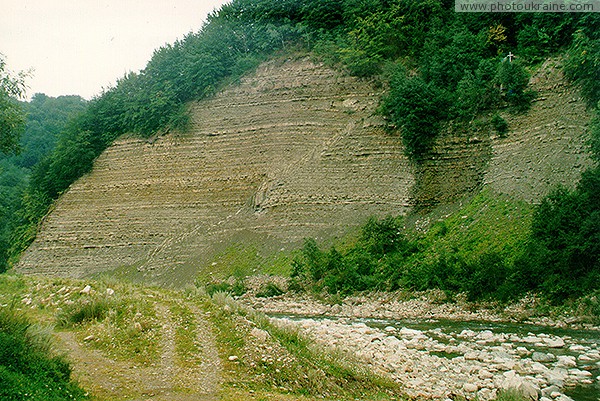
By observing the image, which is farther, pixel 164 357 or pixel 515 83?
pixel 515 83

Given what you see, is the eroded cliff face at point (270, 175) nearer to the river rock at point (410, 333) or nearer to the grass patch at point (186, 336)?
the river rock at point (410, 333)

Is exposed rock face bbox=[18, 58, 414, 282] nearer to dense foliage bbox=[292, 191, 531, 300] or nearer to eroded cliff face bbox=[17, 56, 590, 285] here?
eroded cliff face bbox=[17, 56, 590, 285]

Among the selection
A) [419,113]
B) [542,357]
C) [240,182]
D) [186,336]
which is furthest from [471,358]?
[240,182]

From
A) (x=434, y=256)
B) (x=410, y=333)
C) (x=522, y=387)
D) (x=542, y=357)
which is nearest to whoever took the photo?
(x=522, y=387)

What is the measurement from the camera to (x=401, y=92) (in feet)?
103

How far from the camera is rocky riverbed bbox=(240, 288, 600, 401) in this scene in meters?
11.5

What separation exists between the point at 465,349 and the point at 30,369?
1118 cm

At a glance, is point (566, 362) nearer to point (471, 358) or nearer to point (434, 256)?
point (471, 358)

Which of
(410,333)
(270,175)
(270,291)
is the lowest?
(270,291)

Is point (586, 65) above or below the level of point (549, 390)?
above

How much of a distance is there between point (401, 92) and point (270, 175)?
9.98m

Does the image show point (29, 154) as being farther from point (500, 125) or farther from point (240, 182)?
point (500, 125)

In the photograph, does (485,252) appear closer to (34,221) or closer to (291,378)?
(291,378)

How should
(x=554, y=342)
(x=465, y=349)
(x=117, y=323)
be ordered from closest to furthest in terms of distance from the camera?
(x=117, y=323)
(x=465, y=349)
(x=554, y=342)
